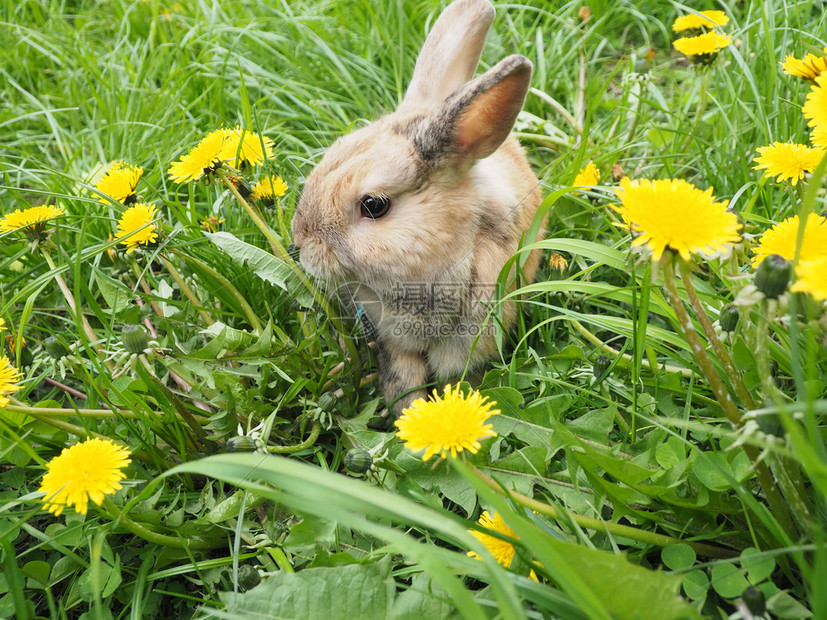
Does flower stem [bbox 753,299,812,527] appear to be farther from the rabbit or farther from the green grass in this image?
the rabbit

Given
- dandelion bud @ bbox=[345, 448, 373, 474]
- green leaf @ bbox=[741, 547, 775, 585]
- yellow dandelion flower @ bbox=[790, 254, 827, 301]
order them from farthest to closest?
dandelion bud @ bbox=[345, 448, 373, 474]
green leaf @ bbox=[741, 547, 775, 585]
yellow dandelion flower @ bbox=[790, 254, 827, 301]

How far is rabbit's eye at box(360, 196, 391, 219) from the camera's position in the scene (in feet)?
7.80

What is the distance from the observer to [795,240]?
4.88 feet

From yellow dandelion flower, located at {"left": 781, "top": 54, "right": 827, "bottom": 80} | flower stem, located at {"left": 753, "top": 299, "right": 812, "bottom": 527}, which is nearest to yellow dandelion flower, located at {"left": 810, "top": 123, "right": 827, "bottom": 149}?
yellow dandelion flower, located at {"left": 781, "top": 54, "right": 827, "bottom": 80}

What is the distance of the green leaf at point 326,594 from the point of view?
150cm

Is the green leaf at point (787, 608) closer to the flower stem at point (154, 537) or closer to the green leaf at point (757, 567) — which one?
the green leaf at point (757, 567)

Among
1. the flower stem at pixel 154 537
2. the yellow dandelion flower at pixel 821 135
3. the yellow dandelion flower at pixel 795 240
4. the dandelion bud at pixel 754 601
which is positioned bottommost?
the flower stem at pixel 154 537

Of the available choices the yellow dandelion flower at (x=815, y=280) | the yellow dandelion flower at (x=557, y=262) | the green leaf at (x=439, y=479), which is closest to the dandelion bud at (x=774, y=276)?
the yellow dandelion flower at (x=815, y=280)

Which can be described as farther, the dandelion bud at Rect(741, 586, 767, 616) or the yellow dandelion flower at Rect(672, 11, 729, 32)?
the yellow dandelion flower at Rect(672, 11, 729, 32)

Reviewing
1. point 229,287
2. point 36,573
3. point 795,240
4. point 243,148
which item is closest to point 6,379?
point 36,573

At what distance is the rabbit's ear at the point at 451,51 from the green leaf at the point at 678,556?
2.13 m

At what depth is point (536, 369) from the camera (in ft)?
7.43

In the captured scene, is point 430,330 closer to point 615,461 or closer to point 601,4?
point 615,461

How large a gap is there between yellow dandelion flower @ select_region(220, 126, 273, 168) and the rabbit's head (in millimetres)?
225
